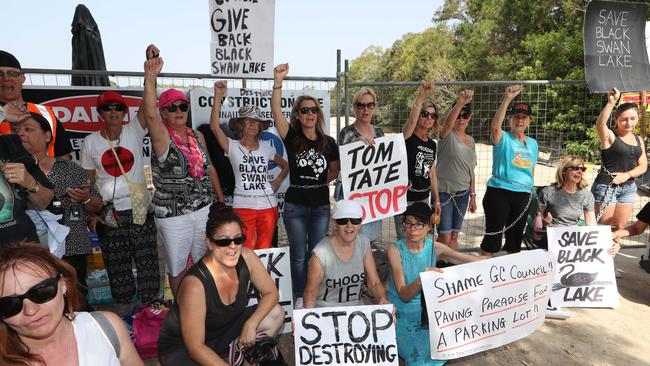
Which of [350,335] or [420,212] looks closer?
[350,335]

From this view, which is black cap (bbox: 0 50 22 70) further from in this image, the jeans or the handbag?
the jeans

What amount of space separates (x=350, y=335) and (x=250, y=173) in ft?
5.64

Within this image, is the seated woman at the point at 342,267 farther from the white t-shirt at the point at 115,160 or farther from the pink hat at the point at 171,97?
the white t-shirt at the point at 115,160

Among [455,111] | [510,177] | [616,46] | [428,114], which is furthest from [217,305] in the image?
[616,46]

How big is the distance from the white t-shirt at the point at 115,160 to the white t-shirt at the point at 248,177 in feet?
2.68

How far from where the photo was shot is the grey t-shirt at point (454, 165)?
4.81 m

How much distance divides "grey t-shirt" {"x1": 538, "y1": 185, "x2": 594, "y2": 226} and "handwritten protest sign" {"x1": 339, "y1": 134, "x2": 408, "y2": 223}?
1.63 meters

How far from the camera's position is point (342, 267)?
3.47 m

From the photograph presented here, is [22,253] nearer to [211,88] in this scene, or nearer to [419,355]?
[419,355]

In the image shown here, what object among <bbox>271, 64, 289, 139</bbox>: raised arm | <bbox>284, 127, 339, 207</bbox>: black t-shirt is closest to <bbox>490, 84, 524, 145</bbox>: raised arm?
<bbox>284, 127, 339, 207</bbox>: black t-shirt

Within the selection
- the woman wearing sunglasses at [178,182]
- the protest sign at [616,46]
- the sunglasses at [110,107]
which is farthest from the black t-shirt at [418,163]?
the sunglasses at [110,107]

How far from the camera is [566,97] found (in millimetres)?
14086

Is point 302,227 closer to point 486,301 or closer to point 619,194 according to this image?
point 486,301

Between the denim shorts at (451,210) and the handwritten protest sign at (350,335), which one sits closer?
the handwritten protest sign at (350,335)
